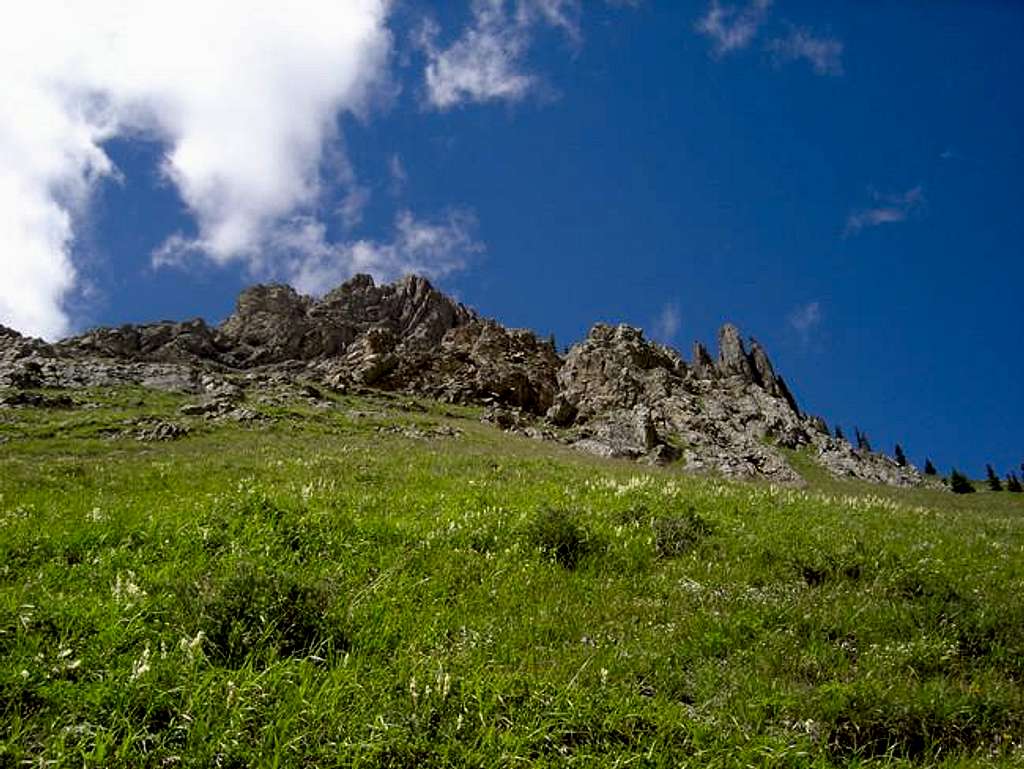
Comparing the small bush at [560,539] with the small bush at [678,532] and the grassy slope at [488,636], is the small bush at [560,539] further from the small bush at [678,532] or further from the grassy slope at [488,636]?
the small bush at [678,532]

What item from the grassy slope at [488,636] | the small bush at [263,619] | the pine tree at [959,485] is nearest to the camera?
the grassy slope at [488,636]

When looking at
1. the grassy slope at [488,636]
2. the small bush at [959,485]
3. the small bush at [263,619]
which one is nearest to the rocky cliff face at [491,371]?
the small bush at [959,485]

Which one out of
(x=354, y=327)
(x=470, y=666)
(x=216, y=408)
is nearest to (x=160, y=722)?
(x=470, y=666)

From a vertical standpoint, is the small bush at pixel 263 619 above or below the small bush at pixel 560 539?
below

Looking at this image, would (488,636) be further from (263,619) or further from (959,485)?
(959,485)

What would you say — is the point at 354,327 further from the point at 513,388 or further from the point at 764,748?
the point at 764,748

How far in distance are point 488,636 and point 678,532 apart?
173 inches

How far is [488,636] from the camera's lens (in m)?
5.48

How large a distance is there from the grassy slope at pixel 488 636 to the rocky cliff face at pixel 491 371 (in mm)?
77005

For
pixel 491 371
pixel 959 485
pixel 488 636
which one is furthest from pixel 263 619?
pixel 959 485

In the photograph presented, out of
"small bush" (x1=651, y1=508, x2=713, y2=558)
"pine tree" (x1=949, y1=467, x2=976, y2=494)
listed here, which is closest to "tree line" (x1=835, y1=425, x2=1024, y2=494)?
"pine tree" (x1=949, y1=467, x2=976, y2=494)

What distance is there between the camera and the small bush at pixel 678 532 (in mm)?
8477

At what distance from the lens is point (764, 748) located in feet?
13.5

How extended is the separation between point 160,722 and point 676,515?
780 cm
